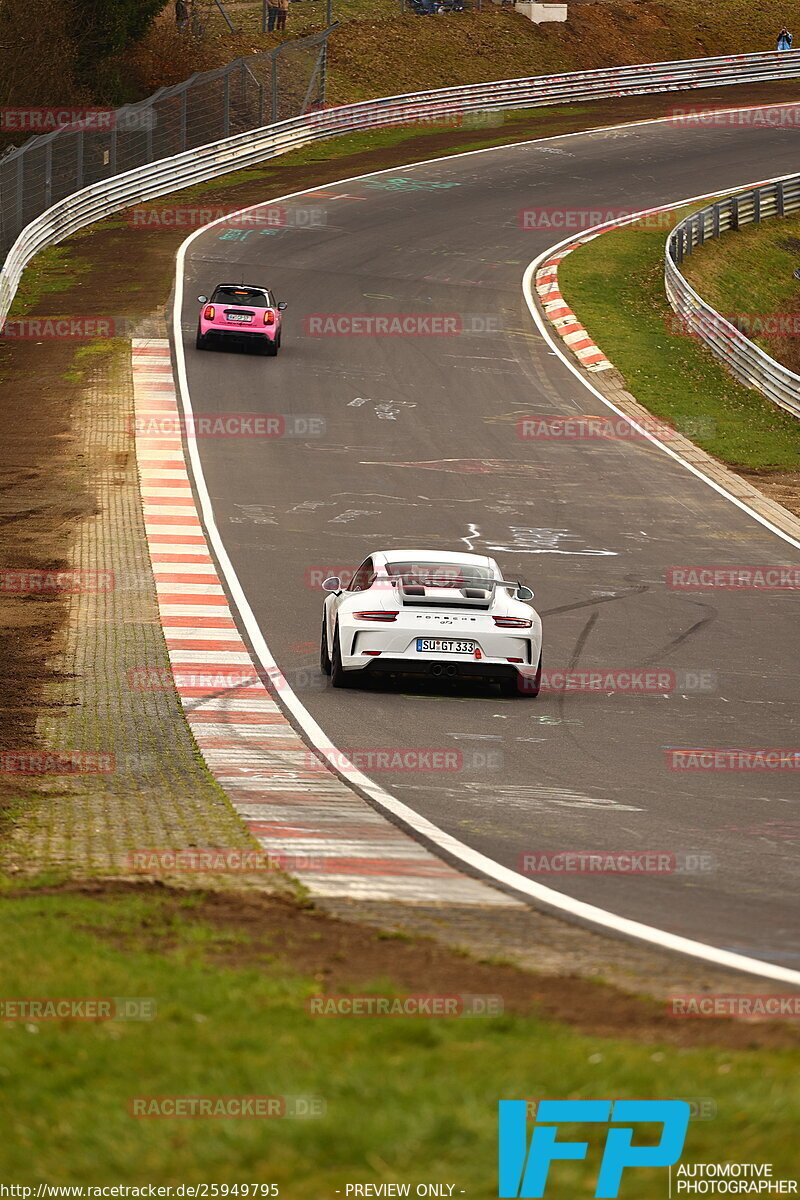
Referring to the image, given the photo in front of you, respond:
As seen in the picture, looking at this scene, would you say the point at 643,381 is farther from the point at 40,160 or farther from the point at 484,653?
the point at 484,653

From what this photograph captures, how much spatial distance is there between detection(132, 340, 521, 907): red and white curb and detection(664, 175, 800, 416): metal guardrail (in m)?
15.9

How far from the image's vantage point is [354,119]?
198 feet

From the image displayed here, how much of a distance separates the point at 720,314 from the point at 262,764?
33185mm

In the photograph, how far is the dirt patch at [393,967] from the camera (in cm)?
572

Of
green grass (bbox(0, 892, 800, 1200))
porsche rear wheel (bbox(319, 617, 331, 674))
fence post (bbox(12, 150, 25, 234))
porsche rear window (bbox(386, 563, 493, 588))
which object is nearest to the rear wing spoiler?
porsche rear window (bbox(386, 563, 493, 588))

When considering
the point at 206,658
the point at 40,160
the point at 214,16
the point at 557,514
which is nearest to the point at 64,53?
the point at 40,160

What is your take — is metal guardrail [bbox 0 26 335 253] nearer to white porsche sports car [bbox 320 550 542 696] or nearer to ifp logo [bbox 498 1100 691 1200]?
white porsche sports car [bbox 320 550 542 696]

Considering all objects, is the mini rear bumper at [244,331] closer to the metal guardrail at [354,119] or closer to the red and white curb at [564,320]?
the metal guardrail at [354,119]

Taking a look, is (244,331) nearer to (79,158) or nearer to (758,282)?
(79,158)

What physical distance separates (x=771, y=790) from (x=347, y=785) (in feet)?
10.5

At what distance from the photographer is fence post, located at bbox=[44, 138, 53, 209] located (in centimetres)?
4250

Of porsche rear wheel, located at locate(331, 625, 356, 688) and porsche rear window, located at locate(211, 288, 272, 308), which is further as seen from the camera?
porsche rear window, located at locate(211, 288, 272, 308)

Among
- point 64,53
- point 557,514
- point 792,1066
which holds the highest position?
point 64,53

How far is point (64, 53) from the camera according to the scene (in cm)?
5250
